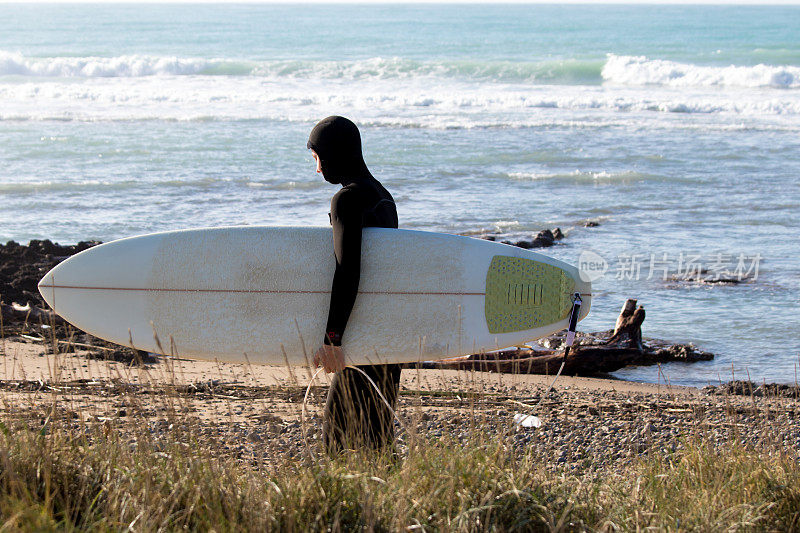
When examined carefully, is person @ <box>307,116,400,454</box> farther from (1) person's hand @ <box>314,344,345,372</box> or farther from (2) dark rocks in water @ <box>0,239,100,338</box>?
(2) dark rocks in water @ <box>0,239,100,338</box>

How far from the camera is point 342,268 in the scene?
294cm

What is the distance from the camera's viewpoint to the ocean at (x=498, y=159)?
297 inches

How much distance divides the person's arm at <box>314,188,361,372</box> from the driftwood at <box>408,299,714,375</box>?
7.79ft

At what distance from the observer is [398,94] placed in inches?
926

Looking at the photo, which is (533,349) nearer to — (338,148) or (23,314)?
(338,148)

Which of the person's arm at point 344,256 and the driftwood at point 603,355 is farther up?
the person's arm at point 344,256

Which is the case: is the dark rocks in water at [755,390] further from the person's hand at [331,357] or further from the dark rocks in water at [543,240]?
the dark rocks in water at [543,240]

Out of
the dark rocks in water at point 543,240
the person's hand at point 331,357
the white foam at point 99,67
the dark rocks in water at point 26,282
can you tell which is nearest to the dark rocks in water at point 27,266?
the dark rocks in water at point 26,282

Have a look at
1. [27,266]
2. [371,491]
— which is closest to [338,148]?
[371,491]

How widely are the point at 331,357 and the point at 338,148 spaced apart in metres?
0.76

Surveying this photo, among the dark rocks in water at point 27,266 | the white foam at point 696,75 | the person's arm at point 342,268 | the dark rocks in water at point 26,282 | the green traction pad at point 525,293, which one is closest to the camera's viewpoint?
the person's arm at point 342,268

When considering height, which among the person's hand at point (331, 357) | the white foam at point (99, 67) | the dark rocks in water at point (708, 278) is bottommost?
the dark rocks in water at point (708, 278)

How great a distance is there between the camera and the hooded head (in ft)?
9.66

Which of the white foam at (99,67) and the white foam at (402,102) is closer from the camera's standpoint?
the white foam at (402,102)
